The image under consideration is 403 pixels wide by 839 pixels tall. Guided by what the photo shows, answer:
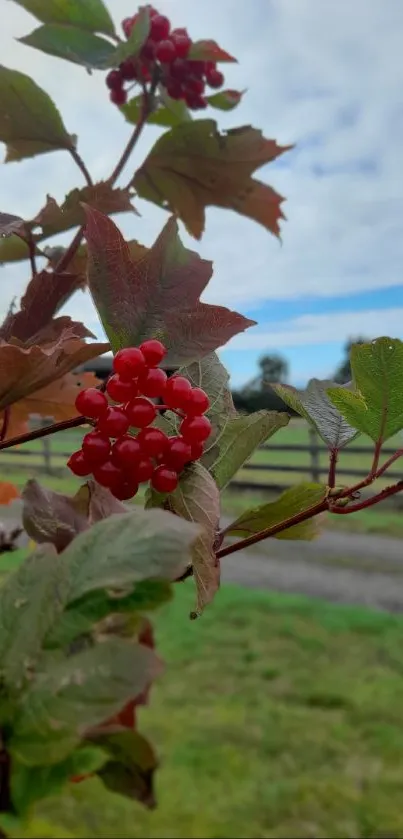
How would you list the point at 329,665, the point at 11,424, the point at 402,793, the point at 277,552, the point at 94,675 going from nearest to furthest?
1. the point at 94,675
2. the point at 11,424
3. the point at 402,793
4. the point at 329,665
5. the point at 277,552

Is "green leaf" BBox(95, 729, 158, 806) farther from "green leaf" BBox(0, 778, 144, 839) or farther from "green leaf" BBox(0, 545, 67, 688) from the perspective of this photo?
"green leaf" BBox(0, 778, 144, 839)

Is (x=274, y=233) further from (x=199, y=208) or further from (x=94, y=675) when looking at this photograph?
(x=94, y=675)

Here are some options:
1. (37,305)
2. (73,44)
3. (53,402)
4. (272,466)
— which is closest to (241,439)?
(37,305)

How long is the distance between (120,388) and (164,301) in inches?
2.0

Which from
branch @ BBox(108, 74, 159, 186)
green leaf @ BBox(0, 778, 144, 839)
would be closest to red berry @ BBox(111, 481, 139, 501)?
branch @ BBox(108, 74, 159, 186)

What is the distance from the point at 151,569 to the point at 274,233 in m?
0.68

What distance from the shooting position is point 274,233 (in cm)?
84

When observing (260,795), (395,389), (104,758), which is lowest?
(260,795)

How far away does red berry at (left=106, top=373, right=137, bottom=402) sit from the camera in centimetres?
35

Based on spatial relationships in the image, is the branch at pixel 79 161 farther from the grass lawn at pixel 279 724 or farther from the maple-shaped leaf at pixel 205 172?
the grass lawn at pixel 279 724

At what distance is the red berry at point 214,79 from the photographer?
34.2 inches

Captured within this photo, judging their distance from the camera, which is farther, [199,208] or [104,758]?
[199,208]

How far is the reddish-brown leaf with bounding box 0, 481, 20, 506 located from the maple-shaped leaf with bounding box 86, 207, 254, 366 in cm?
31

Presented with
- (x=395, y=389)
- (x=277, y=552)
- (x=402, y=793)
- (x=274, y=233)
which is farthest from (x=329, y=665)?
(x=395, y=389)
